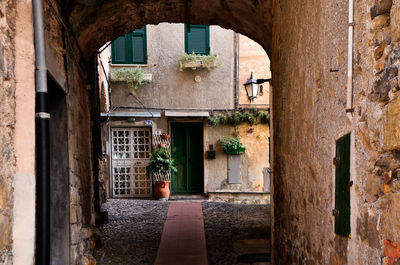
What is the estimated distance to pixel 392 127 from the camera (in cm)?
110

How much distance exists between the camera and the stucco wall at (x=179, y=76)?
9141 mm

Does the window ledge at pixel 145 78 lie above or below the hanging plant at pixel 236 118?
above

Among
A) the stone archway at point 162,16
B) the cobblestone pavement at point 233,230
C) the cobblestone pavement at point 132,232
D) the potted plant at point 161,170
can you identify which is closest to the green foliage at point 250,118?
the potted plant at point 161,170

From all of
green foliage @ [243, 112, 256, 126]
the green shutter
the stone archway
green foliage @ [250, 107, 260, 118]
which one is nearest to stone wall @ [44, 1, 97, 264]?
the stone archway

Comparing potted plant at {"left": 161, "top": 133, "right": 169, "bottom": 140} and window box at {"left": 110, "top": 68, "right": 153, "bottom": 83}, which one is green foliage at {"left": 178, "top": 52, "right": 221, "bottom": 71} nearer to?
window box at {"left": 110, "top": 68, "right": 153, "bottom": 83}

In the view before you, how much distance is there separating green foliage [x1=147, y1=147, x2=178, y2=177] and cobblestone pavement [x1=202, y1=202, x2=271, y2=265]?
2.03 metres

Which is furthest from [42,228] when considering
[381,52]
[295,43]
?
[295,43]

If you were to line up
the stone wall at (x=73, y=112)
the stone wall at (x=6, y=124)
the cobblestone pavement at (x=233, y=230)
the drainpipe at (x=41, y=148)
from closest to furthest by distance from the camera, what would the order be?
1. the stone wall at (x=6, y=124)
2. the drainpipe at (x=41, y=148)
3. the stone wall at (x=73, y=112)
4. the cobblestone pavement at (x=233, y=230)

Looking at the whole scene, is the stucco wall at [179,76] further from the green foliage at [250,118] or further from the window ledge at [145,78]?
the green foliage at [250,118]

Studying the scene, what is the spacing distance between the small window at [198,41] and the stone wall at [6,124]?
797cm

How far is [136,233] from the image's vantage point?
505 centimetres

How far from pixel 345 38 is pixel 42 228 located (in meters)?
1.90

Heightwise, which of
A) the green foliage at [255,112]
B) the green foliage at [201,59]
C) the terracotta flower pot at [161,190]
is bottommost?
the terracotta flower pot at [161,190]

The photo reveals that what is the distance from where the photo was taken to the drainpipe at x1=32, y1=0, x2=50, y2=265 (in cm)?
171
